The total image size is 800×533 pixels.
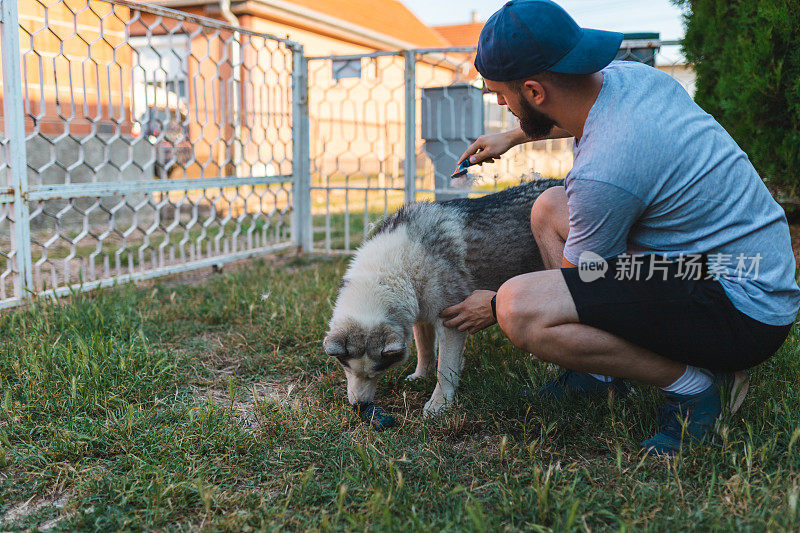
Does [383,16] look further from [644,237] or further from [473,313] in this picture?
[644,237]

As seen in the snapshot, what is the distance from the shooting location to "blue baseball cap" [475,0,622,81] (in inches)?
88.6

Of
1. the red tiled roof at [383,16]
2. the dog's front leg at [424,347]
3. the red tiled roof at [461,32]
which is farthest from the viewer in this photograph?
the red tiled roof at [461,32]

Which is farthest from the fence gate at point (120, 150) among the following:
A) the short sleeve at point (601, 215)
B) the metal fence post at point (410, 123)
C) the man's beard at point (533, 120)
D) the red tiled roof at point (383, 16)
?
the red tiled roof at point (383, 16)

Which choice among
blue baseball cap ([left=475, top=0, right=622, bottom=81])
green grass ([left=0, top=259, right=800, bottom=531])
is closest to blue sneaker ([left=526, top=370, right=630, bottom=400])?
green grass ([left=0, top=259, right=800, bottom=531])

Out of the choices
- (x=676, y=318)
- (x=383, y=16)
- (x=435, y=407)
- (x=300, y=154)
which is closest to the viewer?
(x=676, y=318)

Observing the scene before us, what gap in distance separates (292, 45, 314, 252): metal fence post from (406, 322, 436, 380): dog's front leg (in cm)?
406

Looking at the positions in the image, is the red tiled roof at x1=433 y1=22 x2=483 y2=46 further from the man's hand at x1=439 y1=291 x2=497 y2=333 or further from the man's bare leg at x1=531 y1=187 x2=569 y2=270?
the man's hand at x1=439 y1=291 x2=497 y2=333

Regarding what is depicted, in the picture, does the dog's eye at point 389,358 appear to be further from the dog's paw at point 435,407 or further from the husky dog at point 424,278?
the dog's paw at point 435,407

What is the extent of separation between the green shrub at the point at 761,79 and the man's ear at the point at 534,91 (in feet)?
10.2

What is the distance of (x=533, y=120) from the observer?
260 centimetres

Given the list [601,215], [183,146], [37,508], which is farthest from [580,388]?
[183,146]

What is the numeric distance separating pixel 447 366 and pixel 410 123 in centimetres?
411

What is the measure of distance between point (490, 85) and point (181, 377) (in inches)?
88.9

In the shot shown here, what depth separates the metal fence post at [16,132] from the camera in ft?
14.8
